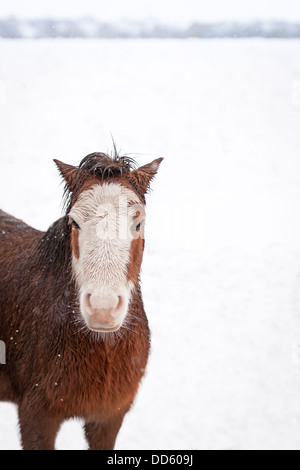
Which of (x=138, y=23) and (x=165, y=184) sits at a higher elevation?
(x=138, y=23)

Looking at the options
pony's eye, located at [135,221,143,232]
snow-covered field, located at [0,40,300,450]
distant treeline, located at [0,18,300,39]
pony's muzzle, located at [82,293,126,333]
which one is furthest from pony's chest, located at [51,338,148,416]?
distant treeline, located at [0,18,300,39]

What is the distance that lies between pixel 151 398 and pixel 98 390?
2437 millimetres

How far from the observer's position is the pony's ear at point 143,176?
9.85ft

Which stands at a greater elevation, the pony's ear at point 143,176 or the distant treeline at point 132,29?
the distant treeline at point 132,29

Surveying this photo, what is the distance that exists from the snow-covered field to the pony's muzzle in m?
2.77

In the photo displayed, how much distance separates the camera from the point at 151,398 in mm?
5258

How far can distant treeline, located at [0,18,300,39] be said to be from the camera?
17.7 metres

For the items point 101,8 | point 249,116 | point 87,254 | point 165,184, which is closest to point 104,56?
point 101,8

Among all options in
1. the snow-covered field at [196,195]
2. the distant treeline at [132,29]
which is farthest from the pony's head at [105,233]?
the distant treeline at [132,29]

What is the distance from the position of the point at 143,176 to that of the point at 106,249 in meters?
0.81

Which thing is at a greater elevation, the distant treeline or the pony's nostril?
the distant treeline

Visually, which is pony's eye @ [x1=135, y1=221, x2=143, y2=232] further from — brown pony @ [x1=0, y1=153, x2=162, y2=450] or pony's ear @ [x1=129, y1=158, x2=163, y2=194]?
pony's ear @ [x1=129, y1=158, x2=163, y2=194]

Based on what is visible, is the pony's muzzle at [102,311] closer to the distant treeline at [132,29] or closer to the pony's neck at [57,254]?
the pony's neck at [57,254]
